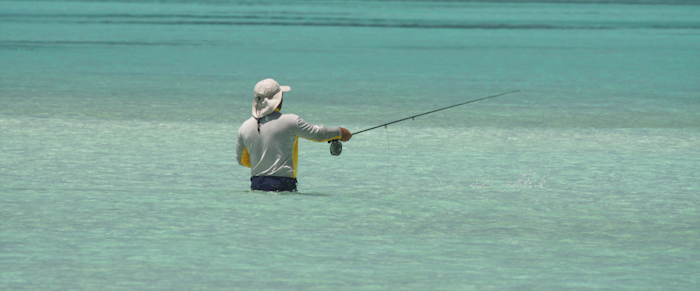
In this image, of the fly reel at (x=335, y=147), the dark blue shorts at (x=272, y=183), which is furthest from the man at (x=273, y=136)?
the fly reel at (x=335, y=147)

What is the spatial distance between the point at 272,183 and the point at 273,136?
380 mm

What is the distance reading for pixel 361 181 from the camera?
7.62 metres

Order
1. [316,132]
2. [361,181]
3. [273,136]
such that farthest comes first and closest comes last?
[361,181], [273,136], [316,132]

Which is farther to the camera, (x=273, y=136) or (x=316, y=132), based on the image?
(x=273, y=136)

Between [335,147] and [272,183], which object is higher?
[335,147]

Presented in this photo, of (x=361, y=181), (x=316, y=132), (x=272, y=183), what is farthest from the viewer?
(x=361, y=181)

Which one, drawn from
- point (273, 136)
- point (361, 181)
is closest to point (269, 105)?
point (273, 136)

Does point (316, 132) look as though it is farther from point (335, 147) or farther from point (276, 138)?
point (335, 147)

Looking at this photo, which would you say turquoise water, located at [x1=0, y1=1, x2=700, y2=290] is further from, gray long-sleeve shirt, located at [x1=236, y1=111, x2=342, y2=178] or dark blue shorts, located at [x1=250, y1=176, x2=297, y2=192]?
gray long-sleeve shirt, located at [x1=236, y1=111, x2=342, y2=178]

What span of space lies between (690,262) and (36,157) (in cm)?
556

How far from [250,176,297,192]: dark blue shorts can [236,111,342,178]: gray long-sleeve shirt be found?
51mm

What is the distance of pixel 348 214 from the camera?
6141 millimetres

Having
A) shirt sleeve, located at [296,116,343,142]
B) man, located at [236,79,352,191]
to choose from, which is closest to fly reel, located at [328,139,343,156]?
man, located at [236,79,352,191]

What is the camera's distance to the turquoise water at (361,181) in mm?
4773
